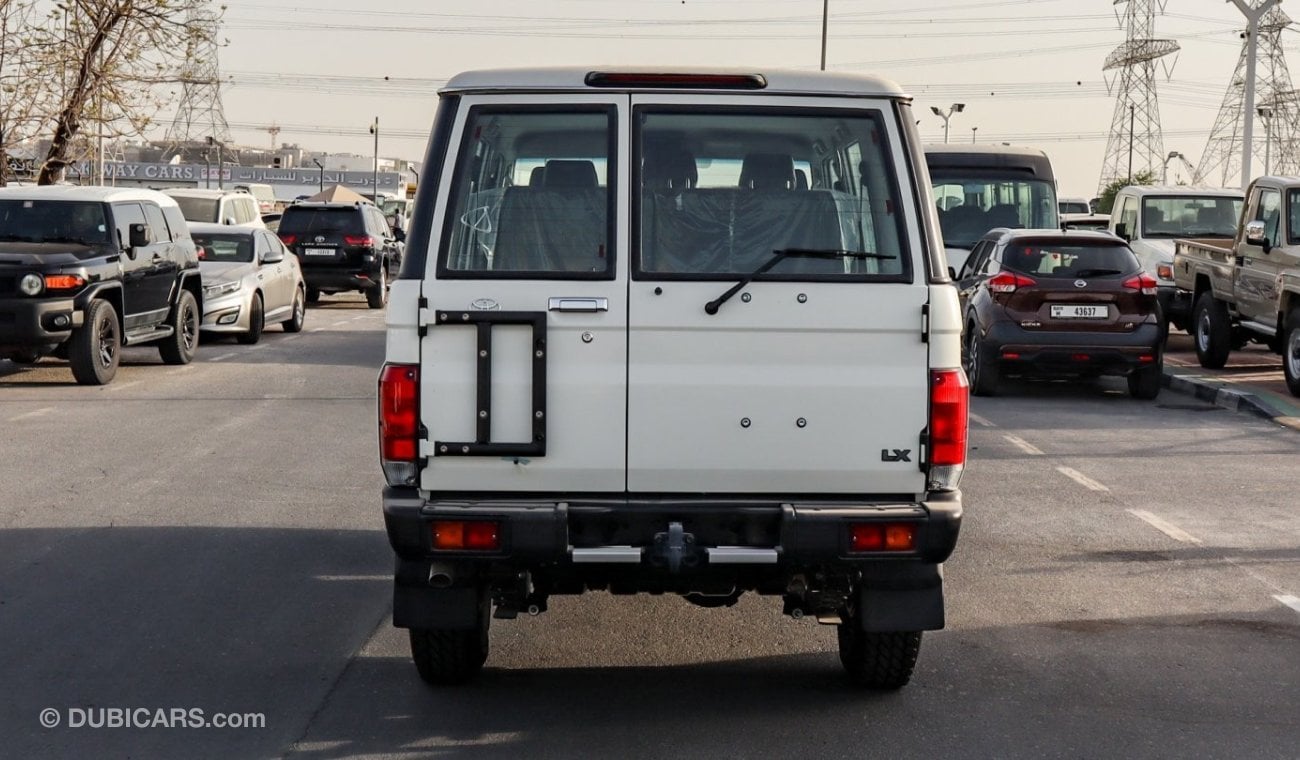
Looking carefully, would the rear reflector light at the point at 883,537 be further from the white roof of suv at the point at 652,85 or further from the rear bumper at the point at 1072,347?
the rear bumper at the point at 1072,347

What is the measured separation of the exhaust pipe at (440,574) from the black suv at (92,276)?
10775 mm

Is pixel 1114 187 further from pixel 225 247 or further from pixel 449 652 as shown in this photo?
pixel 449 652

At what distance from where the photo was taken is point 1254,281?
17656 millimetres

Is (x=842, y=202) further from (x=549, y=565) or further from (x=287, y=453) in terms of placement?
(x=287, y=453)

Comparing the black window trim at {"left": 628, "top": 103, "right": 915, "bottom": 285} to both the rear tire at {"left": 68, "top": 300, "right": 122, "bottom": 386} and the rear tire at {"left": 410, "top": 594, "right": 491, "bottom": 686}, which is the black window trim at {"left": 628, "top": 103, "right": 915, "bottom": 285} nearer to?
the rear tire at {"left": 410, "top": 594, "right": 491, "bottom": 686}

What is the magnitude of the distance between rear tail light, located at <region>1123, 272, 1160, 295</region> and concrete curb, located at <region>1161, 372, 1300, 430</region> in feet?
4.59

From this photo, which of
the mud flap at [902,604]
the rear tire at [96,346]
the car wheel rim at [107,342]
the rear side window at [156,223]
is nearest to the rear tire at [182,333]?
the rear side window at [156,223]

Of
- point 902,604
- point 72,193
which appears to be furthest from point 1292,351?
point 902,604

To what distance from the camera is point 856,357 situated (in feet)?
17.4

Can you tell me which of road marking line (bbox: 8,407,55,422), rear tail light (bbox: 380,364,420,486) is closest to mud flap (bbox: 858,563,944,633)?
rear tail light (bbox: 380,364,420,486)

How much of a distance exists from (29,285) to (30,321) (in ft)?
1.08

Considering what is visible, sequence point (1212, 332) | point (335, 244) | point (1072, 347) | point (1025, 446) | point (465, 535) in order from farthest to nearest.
A: point (335, 244)
point (1212, 332)
point (1072, 347)
point (1025, 446)
point (465, 535)

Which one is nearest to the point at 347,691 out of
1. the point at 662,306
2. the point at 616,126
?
the point at 662,306

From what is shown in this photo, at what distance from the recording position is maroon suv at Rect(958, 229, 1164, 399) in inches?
623
